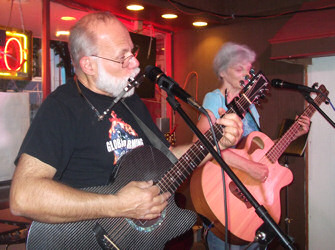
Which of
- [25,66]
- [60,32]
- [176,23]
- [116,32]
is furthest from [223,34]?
[116,32]

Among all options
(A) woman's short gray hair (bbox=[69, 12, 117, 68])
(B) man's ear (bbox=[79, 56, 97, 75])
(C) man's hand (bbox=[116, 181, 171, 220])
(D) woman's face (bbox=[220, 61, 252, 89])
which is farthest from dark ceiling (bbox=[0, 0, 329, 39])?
(C) man's hand (bbox=[116, 181, 171, 220])

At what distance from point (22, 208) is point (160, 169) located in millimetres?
776

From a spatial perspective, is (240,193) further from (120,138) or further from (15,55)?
(15,55)

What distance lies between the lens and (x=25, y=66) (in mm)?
3580

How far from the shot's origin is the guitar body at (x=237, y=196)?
271cm

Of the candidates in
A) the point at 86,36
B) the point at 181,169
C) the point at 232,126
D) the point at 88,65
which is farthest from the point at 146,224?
the point at 86,36

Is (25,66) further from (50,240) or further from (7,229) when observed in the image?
(50,240)

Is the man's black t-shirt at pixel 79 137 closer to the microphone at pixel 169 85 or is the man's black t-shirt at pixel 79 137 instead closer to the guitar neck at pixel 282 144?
the microphone at pixel 169 85

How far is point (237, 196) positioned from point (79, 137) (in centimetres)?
159

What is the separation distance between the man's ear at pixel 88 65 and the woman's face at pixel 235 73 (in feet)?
5.13

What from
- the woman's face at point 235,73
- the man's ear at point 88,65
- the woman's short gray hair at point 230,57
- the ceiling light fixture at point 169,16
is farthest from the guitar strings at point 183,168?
the ceiling light fixture at point 169,16

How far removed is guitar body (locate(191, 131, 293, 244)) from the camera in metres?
2.71

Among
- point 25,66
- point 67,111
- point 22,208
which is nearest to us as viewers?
point 22,208

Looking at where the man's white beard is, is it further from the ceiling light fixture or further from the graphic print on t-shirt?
the ceiling light fixture
